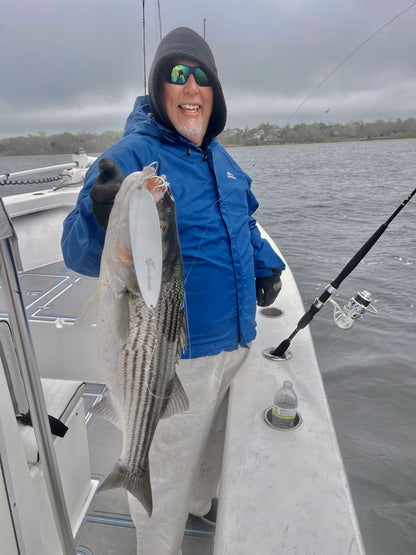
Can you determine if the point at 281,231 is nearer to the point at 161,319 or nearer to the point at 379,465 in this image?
the point at 379,465

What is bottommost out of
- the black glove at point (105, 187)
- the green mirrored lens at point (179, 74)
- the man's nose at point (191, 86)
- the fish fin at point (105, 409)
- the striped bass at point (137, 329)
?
the fish fin at point (105, 409)

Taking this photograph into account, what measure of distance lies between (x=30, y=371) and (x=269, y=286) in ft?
5.24

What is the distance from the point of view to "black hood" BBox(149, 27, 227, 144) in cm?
183

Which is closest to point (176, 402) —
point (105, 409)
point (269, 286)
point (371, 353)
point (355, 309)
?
point (105, 409)

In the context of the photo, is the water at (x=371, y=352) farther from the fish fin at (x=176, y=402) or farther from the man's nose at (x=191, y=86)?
the fish fin at (x=176, y=402)

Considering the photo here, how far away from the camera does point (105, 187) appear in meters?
1.20

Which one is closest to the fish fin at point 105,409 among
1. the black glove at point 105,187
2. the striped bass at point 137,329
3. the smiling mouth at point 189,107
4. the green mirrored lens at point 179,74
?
the striped bass at point 137,329

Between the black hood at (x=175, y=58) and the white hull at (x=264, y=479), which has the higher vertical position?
the black hood at (x=175, y=58)

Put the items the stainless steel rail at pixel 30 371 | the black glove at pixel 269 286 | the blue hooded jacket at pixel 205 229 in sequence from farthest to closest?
1. the black glove at pixel 269 286
2. the blue hooded jacket at pixel 205 229
3. the stainless steel rail at pixel 30 371

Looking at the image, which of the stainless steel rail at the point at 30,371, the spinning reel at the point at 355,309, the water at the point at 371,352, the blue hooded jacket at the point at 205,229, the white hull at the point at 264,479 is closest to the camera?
the stainless steel rail at the point at 30,371

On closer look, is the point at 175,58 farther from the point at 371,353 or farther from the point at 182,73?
the point at 371,353

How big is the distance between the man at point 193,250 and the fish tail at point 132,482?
43cm

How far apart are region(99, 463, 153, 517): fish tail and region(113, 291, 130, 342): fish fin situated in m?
0.63

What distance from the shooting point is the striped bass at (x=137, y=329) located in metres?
1.10
